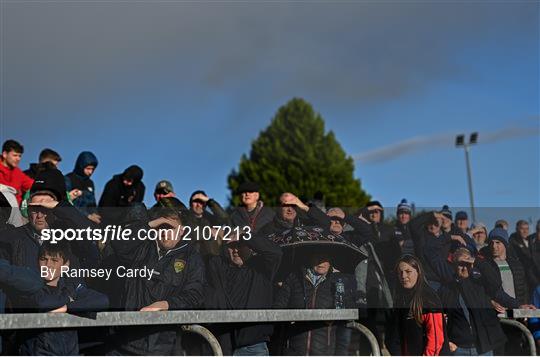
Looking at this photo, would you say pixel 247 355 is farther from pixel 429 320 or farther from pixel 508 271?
pixel 508 271

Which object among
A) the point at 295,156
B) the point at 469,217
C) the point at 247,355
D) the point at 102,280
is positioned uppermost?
the point at 295,156

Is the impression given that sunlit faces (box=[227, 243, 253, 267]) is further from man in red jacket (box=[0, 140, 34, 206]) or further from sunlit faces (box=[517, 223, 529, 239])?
sunlit faces (box=[517, 223, 529, 239])

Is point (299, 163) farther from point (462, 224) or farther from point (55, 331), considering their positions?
point (55, 331)

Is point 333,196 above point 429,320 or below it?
above

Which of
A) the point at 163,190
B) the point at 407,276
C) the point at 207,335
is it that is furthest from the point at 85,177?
the point at 407,276

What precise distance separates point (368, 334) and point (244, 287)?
109 centimetres

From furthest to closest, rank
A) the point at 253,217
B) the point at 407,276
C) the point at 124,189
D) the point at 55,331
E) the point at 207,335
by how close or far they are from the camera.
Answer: the point at 124,189 < the point at 253,217 < the point at 407,276 < the point at 207,335 < the point at 55,331

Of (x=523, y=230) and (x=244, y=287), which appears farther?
(x=523, y=230)

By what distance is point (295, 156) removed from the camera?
4984cm

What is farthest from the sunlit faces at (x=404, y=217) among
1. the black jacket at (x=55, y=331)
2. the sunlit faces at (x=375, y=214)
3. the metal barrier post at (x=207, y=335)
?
the black jacket at (x=55, y=331)

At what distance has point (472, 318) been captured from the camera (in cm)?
676

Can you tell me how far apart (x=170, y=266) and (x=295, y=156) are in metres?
44.2

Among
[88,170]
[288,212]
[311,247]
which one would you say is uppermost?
[88,170]

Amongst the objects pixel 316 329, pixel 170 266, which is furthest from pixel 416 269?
pixel 170 266
